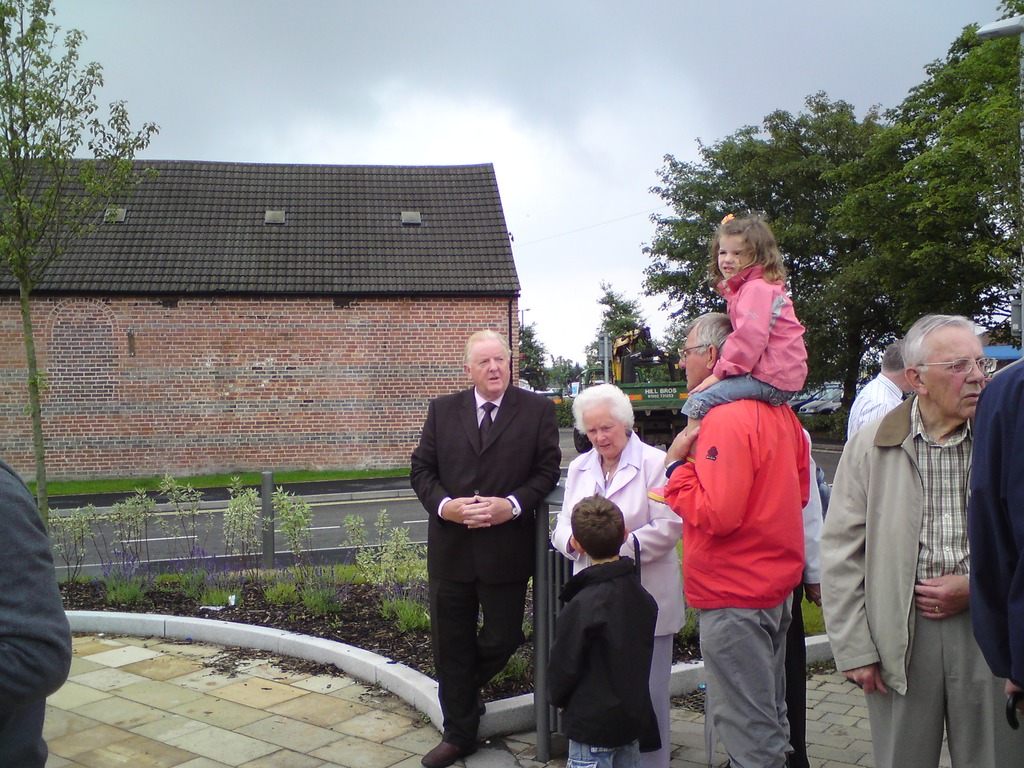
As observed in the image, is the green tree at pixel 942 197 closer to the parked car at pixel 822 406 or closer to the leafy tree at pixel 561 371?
the parked car at pixel 822 406

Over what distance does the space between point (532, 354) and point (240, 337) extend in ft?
143

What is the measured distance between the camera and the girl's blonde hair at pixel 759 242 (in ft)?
11.7

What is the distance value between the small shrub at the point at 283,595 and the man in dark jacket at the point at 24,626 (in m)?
5.01

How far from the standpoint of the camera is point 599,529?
135 inches

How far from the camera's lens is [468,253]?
23469 mm

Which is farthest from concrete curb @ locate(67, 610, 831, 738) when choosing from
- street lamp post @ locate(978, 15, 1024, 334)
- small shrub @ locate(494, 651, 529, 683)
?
street lamp post @ locate(978, 15, 1024, 334)

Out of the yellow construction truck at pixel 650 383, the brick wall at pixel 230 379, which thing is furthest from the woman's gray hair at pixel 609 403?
the brick wall at pixel 230 379

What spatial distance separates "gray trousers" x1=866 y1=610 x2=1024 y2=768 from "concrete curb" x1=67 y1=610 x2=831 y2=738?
6.36ft

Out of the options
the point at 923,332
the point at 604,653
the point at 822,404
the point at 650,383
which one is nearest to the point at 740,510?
the point at 604,653

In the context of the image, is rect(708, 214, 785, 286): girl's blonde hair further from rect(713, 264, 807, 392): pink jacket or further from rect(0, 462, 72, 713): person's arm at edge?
rect(0, 462, 72, 713): person's arm at edge

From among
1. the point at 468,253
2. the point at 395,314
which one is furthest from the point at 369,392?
the point at 468,253

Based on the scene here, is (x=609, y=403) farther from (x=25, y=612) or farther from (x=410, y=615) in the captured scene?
(x=410, y=615)

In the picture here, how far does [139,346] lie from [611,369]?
57.1ft

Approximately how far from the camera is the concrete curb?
4.69m
